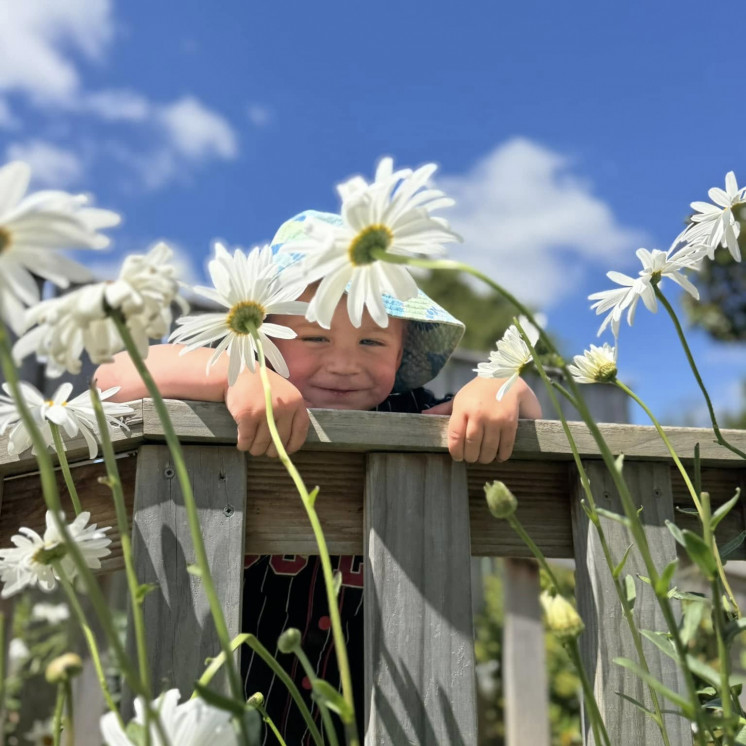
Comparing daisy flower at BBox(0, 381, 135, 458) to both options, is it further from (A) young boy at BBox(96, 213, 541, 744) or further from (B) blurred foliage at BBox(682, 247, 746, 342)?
(B) blurred foliage at BBox(682, 247, 746, 342)

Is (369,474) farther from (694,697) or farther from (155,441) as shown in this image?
(694,697)

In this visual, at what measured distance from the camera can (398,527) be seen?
1.14 m

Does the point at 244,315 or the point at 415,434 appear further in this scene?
the point at 415,434

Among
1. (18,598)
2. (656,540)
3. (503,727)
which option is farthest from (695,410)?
(656,540)

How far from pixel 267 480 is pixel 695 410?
47.8ft

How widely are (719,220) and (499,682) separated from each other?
16.9ft

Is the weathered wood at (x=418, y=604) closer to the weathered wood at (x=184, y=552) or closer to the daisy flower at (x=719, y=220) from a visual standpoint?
the weathered wood at (x=184, y=552)

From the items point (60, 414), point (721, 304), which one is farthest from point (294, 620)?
point (721, 304)

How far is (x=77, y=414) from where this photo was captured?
963 millimetres

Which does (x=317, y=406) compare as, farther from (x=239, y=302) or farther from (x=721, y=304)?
(x=721, y=304)

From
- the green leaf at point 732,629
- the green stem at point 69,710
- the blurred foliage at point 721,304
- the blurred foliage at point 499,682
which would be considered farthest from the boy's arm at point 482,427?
the blurred foliage at point 721,304

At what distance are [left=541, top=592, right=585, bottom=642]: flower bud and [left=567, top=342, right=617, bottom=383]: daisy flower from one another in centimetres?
42

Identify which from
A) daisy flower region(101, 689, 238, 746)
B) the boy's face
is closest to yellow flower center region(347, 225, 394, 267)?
daisy flower region(101, 689, 238, 746)

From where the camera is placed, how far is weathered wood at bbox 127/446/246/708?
1.02 meters
